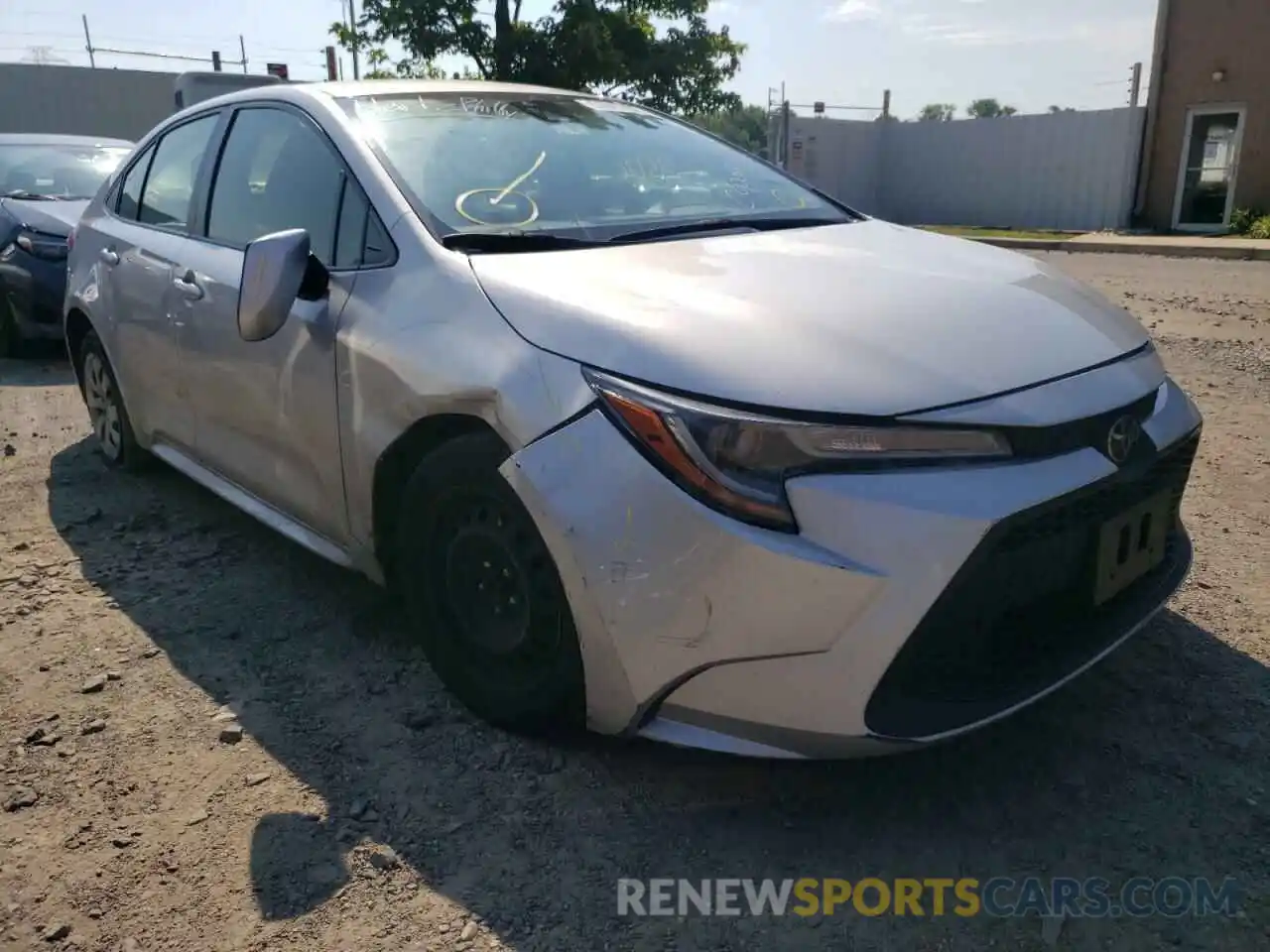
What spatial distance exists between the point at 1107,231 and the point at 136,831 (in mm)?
20046

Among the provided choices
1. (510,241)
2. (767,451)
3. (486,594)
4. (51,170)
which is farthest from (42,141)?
(767,451)

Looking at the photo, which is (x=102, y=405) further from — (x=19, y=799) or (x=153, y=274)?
(x=19, y=799)

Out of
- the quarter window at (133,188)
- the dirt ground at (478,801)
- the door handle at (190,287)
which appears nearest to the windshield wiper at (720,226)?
the dirt ground at (478,801)

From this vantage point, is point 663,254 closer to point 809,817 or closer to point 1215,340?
point 809,817

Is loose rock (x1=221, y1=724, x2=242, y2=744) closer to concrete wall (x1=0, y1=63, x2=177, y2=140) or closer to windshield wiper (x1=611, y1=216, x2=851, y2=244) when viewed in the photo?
windshield wiper (x1=611, y1=216, x2=851, y2=244)

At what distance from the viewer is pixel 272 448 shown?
301cm

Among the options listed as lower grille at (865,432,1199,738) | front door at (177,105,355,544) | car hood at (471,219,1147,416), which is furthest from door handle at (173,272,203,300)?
lower grille at (865,432,1199,738)

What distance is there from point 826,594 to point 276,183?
2219 mm

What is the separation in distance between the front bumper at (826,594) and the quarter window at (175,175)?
2276 mm

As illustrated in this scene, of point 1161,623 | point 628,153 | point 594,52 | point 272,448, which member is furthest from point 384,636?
point 594,52

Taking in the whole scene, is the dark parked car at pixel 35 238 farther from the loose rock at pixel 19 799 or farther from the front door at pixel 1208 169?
the front door at pixel 1208 169

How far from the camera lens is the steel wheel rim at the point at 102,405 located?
14.3 feet

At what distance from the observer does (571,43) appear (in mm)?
16766

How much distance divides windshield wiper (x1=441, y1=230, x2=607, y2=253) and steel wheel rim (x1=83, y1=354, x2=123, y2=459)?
2.49 metres
